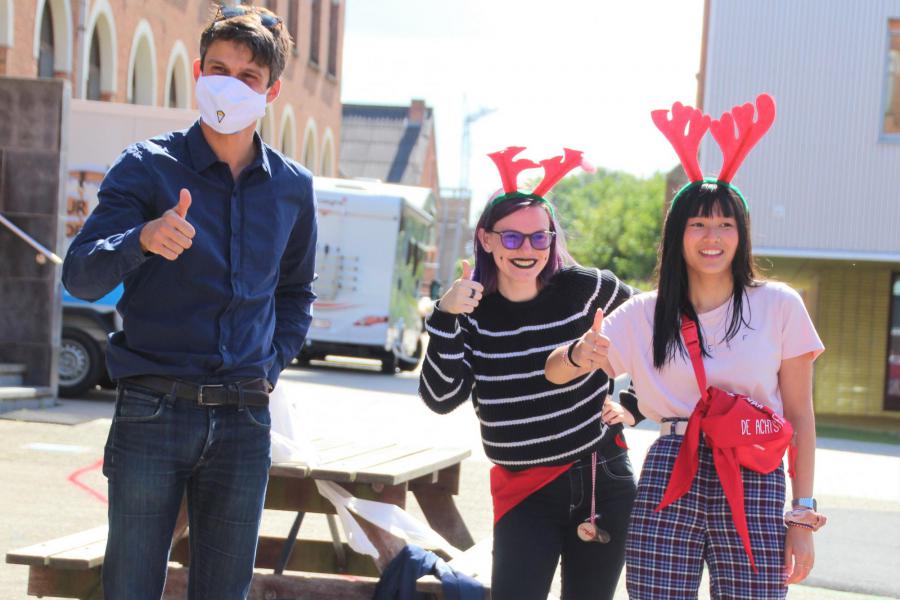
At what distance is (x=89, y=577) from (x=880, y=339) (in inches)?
793

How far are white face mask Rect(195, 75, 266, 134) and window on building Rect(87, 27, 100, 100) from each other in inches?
697

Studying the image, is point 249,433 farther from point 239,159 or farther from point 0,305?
point 0,305

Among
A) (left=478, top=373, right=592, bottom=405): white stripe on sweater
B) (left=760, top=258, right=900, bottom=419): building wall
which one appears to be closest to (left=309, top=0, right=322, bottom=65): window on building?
(left=760, top=258, right=900, bottom=419): building wall

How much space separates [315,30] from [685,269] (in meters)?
31.0

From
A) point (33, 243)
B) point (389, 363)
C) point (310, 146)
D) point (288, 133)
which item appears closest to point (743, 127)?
point (33, 243)

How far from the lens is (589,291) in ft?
12.6

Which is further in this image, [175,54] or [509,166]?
[175,54]

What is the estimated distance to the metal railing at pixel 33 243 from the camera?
1176 centimetres

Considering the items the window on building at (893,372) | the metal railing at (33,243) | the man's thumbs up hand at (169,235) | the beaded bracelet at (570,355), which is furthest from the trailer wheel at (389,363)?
the man's thumbs up hand at (169,235)

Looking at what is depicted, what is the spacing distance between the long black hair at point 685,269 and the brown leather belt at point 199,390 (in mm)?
1072

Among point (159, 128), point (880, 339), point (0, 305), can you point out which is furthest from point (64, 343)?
point (880, 339)

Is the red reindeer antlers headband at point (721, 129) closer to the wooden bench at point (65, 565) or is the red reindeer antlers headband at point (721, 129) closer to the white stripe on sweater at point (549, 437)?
the white stripe on sweater at point (549, 437)

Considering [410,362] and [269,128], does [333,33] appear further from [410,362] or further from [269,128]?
[410,362]

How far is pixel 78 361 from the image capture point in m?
13.1
